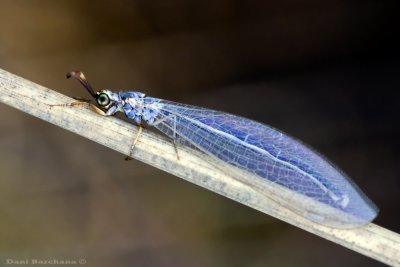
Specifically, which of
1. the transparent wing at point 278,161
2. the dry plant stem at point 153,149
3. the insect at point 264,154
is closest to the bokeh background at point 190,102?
the insect at point 264,154

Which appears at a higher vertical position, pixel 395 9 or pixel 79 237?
pixel 395 9

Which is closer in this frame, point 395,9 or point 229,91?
point 395,9

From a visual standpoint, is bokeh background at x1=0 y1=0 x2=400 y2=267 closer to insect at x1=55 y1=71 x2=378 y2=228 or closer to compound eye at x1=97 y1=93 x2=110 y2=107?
insect at x1=55 y1=71 x2=378 y2=228

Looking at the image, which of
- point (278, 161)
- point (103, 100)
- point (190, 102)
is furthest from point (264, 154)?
point (190, 102)

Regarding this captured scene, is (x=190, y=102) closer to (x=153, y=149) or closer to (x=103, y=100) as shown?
(x=103, y=100)

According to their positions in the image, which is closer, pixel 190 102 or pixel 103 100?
pixel 103 100

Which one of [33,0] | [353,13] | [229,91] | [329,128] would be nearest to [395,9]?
[353,13]

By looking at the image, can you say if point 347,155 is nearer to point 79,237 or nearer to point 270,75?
point 270,75
